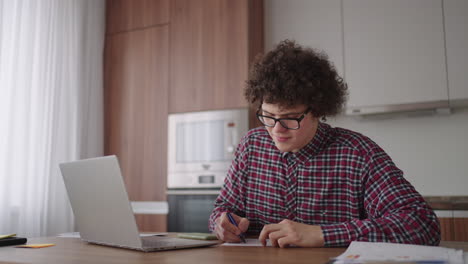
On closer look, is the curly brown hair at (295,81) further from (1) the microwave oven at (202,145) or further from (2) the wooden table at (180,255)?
(1) the microwave oven at (202,145)

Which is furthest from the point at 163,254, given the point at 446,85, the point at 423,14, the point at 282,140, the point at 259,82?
the point at 423,14

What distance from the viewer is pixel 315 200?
1478mm

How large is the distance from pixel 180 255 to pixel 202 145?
2.16m

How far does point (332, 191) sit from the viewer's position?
4.83 ft

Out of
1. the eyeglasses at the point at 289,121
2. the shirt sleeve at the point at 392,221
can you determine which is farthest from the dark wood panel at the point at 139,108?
the shirt sleeve at the point at 392,221

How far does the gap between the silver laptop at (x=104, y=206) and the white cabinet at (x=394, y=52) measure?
202 cm

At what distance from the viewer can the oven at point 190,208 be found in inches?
120

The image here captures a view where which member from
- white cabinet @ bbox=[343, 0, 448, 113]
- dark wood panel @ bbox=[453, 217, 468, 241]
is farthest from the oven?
dark wood panel @ bbox=[453, 217, 468, 241]

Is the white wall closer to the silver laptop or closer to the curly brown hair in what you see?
the curly brown hair

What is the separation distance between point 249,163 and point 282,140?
31 centimetres

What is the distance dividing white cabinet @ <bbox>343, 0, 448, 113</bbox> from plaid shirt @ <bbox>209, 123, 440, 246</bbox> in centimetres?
146

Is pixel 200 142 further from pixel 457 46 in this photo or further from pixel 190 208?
pixel 457 46

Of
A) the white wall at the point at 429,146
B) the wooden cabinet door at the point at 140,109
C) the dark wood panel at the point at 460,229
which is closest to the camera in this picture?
the dark wood panel at the point at 460,229

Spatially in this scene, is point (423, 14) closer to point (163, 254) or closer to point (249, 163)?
point (249, 163)
